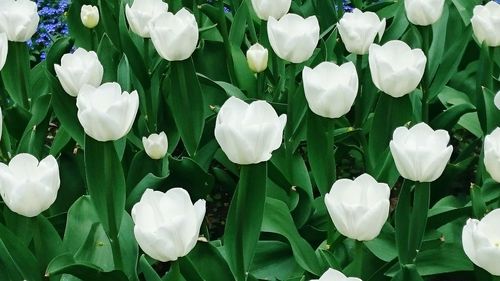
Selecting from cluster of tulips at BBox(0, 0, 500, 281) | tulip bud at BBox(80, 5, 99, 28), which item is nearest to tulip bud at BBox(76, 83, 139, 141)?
cluster of tulips at BBox(0, 0, 500, 281)

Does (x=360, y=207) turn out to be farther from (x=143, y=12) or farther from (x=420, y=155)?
(x=143, y=12)

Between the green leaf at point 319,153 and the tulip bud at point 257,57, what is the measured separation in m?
0.39

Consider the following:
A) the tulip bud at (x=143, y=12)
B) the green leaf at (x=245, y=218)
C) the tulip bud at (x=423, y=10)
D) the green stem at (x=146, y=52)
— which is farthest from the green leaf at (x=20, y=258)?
the tulip bud at (x=423, y=10)

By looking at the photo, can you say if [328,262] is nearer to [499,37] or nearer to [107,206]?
[107,206]

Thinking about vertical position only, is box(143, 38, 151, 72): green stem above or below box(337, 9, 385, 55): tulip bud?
below

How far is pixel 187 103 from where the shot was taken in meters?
2.25

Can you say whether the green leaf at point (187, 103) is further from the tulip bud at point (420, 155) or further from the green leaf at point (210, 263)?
the tulip bud at point (420, 155)

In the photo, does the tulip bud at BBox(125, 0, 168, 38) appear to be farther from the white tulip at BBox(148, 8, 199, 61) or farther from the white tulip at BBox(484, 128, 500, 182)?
the white tulip at BBox(484, 128, 500, 182)

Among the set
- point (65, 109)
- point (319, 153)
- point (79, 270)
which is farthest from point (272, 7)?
point (79, 270)

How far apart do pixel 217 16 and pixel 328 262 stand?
1.30 metres

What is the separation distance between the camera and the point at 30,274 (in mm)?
1816

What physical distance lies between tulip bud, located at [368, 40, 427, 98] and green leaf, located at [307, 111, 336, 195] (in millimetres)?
182

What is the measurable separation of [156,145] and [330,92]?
51cm

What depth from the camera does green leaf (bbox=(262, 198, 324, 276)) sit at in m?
1.89
